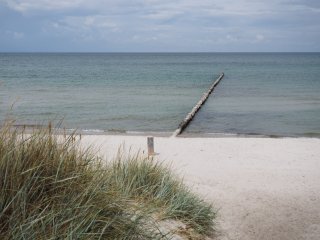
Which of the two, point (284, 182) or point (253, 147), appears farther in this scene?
point (253, 147)

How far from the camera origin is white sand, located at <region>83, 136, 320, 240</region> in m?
6.12

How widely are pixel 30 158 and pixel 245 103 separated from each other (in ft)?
78.0

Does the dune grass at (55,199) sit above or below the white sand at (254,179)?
above

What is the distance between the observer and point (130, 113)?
21.5 m

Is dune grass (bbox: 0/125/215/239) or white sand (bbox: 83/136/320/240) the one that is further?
white sand (bbox: 83/136/320/240)

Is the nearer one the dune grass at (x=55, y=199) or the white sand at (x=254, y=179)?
the dune grass at (x=55, y=199)

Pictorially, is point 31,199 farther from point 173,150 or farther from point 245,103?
point 245,103

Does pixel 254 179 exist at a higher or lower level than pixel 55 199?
lower

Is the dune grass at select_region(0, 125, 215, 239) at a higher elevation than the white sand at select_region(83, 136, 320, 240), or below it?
higher

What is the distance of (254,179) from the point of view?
8.77 m

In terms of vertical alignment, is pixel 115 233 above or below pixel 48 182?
below

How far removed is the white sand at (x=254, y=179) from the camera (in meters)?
6.12

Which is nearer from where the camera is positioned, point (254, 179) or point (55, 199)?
point (55, 199)

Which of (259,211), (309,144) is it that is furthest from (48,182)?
(309,144)
